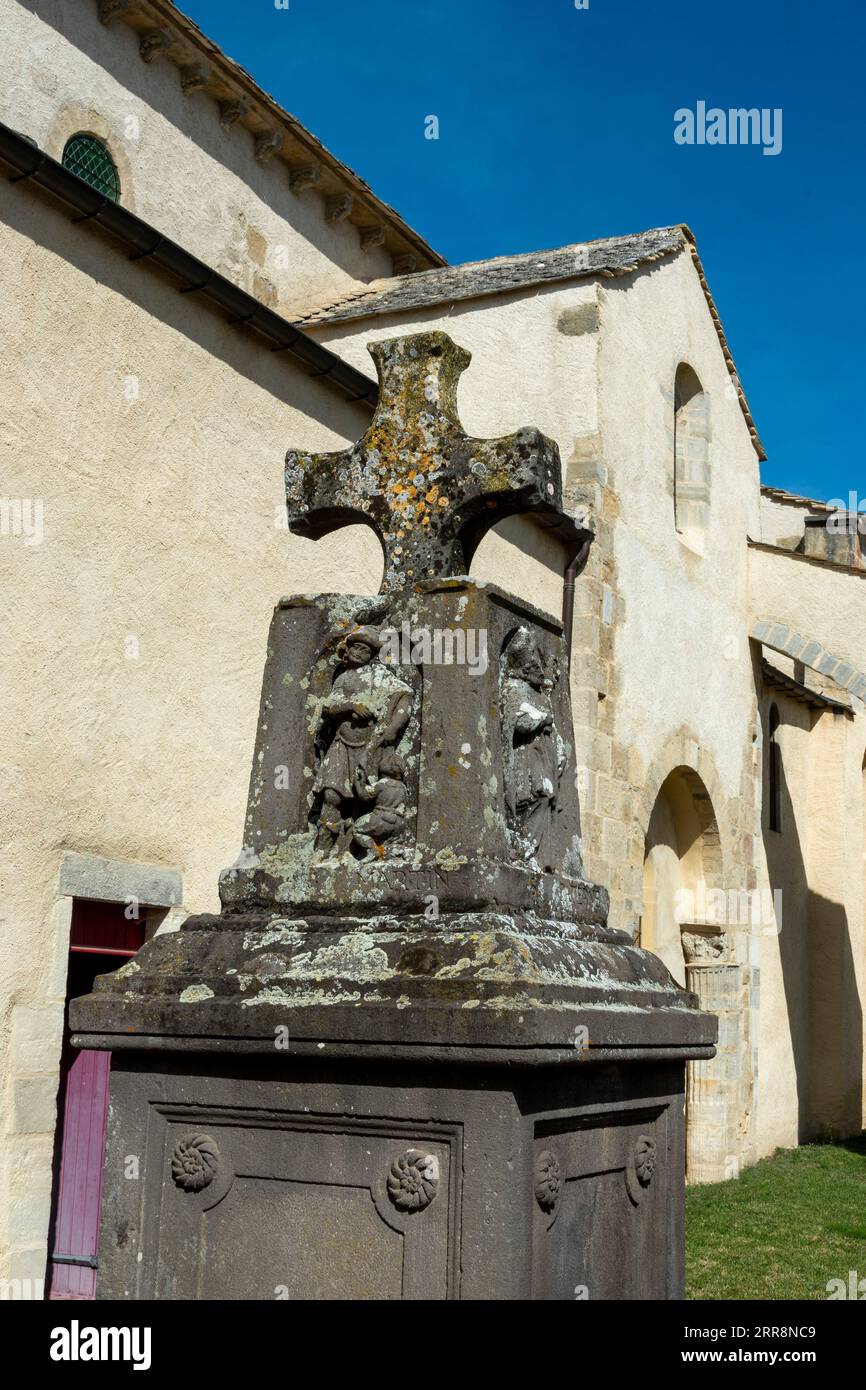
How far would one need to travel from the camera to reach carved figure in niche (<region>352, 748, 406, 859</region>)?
302 cm

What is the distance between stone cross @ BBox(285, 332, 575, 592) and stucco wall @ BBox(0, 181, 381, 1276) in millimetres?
2456

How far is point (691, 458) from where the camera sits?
12992 mm

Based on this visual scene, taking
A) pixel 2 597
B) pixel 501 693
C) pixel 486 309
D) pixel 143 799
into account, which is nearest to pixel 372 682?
pixel 501 693

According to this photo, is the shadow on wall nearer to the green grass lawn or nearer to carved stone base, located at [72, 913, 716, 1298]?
the green grass lawn

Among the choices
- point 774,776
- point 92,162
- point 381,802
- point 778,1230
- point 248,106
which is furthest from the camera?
point 774,776

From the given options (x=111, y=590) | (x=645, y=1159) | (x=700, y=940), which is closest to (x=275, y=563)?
(x=111, y=590)

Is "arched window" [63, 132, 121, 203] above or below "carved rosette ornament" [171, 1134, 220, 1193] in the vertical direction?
above

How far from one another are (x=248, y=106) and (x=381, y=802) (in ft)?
32.0

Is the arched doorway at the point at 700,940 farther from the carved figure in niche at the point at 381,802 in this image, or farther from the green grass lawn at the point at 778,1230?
the carved figure in niche at the point at 381,802

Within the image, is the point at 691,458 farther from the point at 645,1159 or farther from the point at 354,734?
the point at 645,1159

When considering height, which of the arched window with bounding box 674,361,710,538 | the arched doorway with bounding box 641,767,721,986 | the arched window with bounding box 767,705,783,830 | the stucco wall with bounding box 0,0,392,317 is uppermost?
the stucco wall with bounding box 0,0,392,317

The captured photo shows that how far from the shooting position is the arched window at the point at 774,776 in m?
15.5

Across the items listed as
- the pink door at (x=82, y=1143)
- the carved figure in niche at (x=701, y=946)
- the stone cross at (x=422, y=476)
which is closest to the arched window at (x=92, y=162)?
the pink door at (x=82, y=1143)

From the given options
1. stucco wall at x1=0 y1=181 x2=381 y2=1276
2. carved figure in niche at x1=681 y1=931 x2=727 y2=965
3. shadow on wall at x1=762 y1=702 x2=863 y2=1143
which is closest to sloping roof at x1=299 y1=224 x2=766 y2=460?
stucco wall at x1=0 y1=181 x2=381 y2=1276
